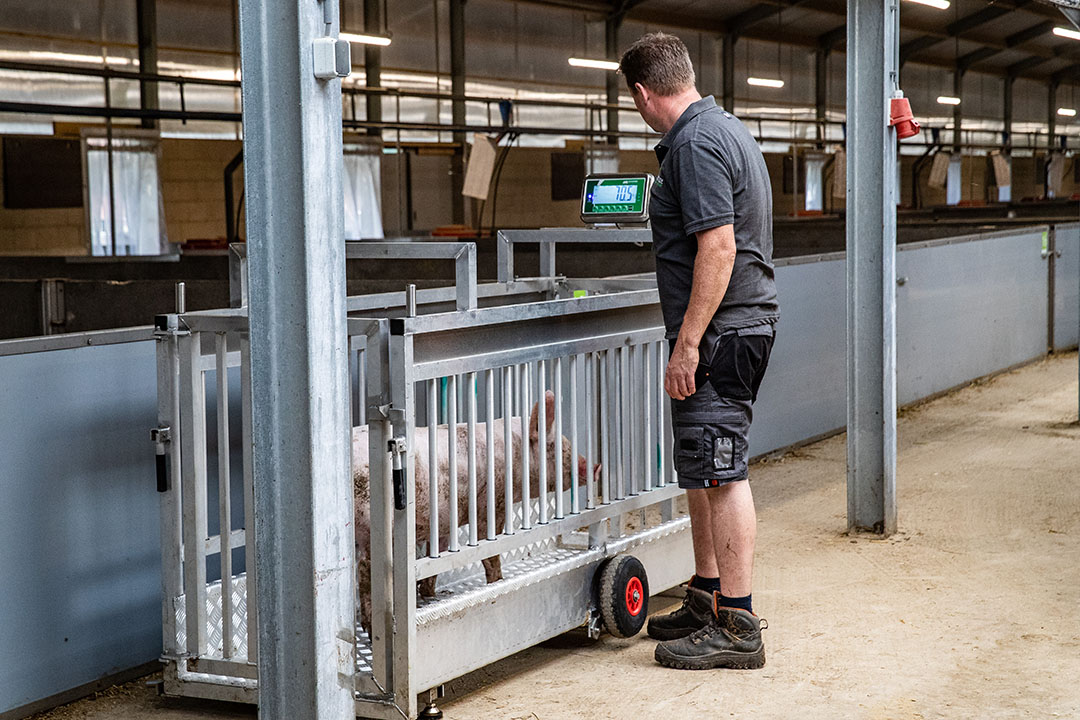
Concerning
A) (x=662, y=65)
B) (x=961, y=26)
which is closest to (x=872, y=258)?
(x=662, y=65)

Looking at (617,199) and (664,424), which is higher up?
(617,199)

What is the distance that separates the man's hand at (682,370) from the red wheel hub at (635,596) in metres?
0.52

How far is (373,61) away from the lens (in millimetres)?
12125

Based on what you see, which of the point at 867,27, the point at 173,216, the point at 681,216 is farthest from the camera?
the point at 173,216

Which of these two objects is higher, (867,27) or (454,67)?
(454,67)

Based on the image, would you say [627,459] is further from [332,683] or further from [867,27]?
[867,27]

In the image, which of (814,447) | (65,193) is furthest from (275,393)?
(65,193)

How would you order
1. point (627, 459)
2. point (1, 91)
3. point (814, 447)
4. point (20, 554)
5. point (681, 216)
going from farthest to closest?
point (1, 91) → point (814, 447) → point (627, 459) → point (681, 216) → point (20, 554)

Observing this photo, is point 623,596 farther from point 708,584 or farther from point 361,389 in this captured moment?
point 361,389

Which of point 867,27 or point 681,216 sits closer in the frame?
point 681,216

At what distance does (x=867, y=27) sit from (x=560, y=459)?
194 cm

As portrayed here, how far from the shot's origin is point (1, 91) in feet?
31.0

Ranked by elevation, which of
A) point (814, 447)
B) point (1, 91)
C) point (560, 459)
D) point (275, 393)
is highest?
point (1, 91)

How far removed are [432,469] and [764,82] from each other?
15140 mm
